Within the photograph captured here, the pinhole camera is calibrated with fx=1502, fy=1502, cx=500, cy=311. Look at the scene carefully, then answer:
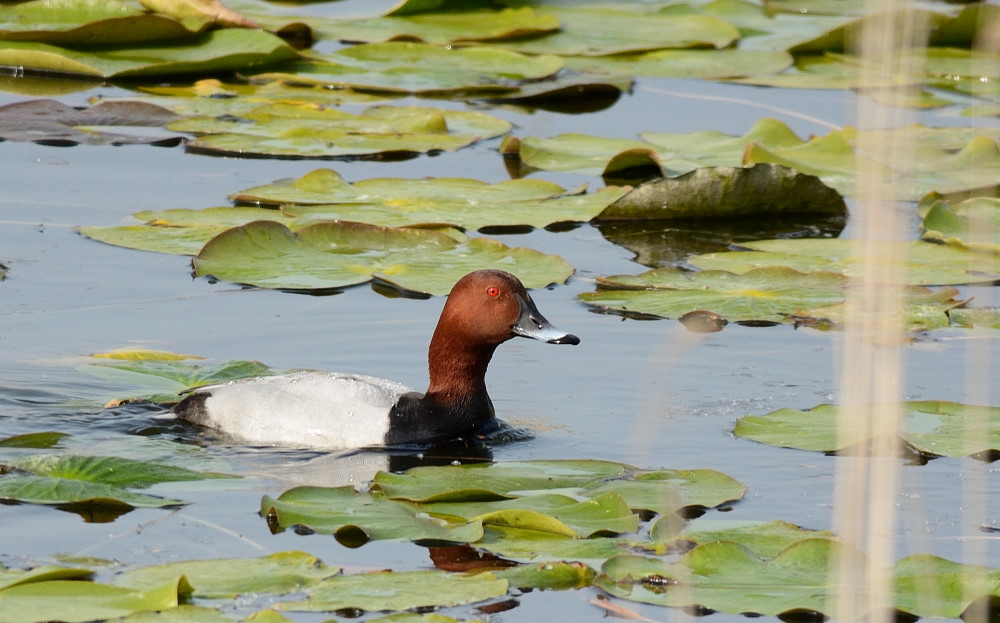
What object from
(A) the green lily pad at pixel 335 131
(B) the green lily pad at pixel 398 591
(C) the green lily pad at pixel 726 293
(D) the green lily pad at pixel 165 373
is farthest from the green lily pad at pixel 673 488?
(A) the green lily pad at pixel 335 131

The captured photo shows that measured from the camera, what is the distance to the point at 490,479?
5680 millimetres

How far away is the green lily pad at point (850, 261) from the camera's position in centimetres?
877

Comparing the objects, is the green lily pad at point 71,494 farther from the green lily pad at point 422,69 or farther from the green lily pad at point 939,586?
the green lily pad at point 422,69

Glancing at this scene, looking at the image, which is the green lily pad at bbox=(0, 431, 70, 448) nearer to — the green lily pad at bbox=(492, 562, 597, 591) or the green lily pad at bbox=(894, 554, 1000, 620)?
the green lily pad at bbox=(492, 562, 597, 591)

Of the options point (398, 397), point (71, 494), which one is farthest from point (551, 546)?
point (398, 397)

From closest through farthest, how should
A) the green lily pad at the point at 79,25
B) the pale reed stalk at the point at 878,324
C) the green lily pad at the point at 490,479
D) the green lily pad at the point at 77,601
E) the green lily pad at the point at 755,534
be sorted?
the pale reed stalk at the point at 878,324
the green lily pad at the point at 77,601
the green lily pad at the point at 755,534
the green lily pad at the point at 490,479
the green lily pad at the point at 79,25

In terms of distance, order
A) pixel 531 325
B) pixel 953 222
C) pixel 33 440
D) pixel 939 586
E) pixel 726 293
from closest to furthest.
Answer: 1. pixel 939 586
2. pixel 33 440
3. pixel 531 325
4. pixel 726 293
5. pixel 953 222

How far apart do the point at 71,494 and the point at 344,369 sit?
95.9 inches

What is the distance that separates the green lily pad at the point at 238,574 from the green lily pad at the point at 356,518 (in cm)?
45

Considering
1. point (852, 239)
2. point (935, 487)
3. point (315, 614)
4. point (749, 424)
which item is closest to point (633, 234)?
point (852, 239)

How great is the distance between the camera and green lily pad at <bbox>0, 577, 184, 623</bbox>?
13.8 feet

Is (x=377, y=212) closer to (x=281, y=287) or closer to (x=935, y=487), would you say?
(x=281, y=287)

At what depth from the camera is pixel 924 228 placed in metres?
9.63

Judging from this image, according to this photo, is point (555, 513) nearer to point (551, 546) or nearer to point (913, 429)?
point (551, 546)
